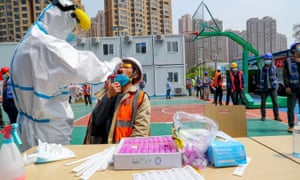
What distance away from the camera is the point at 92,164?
1.35 metres

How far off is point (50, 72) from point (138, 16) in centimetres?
4699

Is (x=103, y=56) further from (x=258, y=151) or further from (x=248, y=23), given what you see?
(x=248, y=23)

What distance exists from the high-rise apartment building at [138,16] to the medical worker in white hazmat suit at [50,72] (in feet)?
138

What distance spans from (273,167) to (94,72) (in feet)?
4.28

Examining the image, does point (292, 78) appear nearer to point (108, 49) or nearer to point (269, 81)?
point (269, 81)

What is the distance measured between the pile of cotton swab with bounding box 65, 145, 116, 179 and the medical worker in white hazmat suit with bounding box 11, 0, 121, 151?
1.94 feet

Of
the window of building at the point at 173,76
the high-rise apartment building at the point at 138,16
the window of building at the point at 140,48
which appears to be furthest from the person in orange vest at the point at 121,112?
the high-rise apartment building at the point at 138,16

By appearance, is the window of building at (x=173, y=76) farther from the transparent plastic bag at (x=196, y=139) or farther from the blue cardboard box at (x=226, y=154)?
the blue cardboard box at (x=226, y=154)

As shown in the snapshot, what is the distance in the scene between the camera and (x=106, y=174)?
1227 mm

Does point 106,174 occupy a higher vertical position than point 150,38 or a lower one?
lower

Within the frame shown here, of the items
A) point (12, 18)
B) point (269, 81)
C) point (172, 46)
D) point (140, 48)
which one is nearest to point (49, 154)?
point (269, 81)

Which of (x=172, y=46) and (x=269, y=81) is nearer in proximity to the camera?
(x=269, y=81)

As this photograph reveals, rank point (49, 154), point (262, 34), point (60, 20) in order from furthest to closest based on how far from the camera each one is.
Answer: point (262, 34) → point (60, 20) → point (49, 154)

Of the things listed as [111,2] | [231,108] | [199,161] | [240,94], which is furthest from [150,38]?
[111,2]
